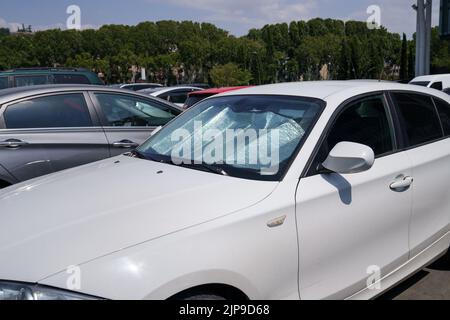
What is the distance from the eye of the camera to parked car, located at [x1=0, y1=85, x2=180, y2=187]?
414 cm

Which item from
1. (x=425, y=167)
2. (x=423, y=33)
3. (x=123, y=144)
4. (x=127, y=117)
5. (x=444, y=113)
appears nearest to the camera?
(x=425, y=167)

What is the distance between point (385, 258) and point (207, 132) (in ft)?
4.60

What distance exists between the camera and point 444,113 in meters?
3.65

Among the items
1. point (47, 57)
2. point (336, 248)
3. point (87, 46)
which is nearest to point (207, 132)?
point (336, 248)

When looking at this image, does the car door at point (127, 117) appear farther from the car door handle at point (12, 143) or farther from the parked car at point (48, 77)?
the parked car at point (48, 77)

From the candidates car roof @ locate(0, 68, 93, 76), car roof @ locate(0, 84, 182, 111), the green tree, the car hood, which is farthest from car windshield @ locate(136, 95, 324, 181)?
the green tree

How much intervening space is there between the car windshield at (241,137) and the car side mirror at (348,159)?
0.67ft

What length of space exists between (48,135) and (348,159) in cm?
315

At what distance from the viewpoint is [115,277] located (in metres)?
1.75

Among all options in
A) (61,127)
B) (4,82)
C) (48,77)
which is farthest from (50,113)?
(4,82)

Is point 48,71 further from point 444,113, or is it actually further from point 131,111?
point 444,113

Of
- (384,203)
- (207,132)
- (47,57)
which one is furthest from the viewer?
(47,57)
